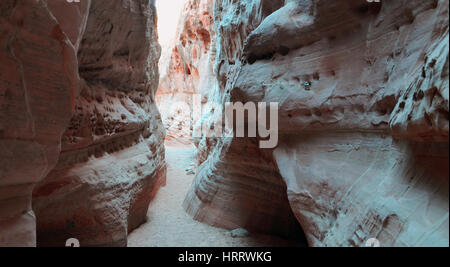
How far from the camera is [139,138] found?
555cm

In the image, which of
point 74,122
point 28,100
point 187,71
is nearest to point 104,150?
point 74,122

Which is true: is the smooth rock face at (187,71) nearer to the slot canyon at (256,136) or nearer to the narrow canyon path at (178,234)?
the narrow canyon path at (178,234)

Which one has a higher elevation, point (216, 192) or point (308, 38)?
point (308, 38)

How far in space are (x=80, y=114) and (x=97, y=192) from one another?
3.78 ft

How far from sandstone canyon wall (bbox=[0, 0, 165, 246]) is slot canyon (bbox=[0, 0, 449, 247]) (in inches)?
0.5

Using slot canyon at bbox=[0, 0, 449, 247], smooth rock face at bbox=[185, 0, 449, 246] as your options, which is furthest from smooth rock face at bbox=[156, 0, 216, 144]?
smooth rock face at bbox=[185, 0, 449, 246]

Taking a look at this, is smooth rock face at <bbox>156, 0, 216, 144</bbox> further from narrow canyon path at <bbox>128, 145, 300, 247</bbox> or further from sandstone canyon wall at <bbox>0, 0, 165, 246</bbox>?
sandstone canyon wall at <bbox>0, 0, 165, 246</bbox>

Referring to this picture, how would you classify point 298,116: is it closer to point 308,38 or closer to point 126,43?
point 308,38

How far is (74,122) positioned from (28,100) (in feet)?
5.07

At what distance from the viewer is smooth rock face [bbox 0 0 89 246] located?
7.12ft

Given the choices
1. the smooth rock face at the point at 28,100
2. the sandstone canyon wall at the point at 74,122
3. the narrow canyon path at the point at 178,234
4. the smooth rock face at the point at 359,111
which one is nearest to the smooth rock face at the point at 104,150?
the sandstone canyon wall at the point at 74,122

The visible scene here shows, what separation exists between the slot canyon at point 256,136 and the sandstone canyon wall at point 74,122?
1 cm

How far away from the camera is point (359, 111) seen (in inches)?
106

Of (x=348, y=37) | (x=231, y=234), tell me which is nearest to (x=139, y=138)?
(x=231, y=234)
